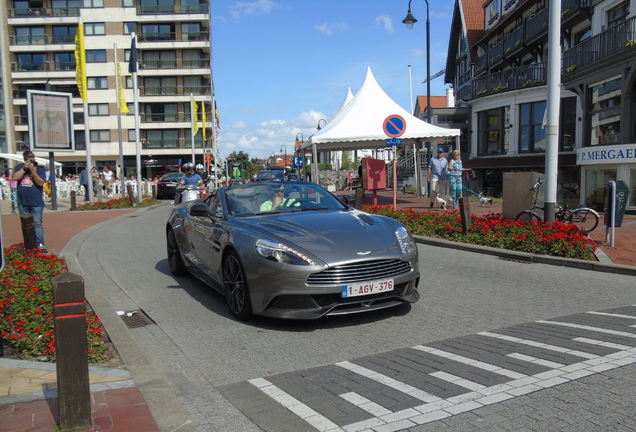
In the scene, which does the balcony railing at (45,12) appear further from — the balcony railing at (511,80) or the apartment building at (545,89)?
the balcony railing at (511,80)

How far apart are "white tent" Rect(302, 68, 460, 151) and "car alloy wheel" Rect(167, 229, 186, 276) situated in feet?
35.3

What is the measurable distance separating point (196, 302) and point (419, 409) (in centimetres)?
383

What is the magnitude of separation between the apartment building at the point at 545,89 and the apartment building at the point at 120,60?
29.3 meters

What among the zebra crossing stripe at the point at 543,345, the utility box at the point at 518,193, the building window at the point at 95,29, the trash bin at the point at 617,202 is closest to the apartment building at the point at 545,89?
the utility box at the point at 518,193

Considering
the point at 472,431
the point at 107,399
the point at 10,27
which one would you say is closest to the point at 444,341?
the point at 472,431

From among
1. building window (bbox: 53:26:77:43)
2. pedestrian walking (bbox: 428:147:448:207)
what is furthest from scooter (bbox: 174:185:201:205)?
building window (bbox: 53:26:77:43)

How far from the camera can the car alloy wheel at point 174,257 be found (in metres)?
8.02

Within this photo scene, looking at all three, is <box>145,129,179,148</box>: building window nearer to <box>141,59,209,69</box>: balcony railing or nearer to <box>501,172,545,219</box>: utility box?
<box>141,59,209,69</box>: balcony railing

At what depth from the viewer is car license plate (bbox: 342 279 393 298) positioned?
4980 mm

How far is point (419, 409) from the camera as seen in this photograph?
11.1 feet

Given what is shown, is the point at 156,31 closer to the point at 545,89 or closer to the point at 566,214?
the point at 545,89

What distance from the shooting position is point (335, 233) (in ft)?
17.8

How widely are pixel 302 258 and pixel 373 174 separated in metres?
13.1

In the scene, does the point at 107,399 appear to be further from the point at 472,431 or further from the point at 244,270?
the point at 472,431
